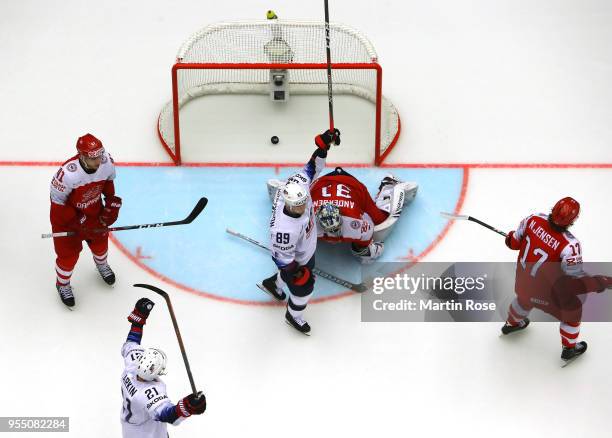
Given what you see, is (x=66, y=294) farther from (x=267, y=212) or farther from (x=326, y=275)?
(x=326, y=275)

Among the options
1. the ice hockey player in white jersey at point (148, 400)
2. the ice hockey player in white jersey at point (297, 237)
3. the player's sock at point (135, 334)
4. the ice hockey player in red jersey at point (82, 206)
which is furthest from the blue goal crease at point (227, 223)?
the ice hockey player in white jersey at point (148, 400)

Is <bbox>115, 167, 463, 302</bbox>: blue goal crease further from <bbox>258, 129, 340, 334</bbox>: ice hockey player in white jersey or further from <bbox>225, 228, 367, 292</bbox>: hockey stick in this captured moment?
<bbox>258, 129, 340, 334</bbox>: ice hockey player in white jersey

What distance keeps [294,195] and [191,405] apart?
4.34ft

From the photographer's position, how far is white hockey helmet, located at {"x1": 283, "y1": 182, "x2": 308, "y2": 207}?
5.56 metres

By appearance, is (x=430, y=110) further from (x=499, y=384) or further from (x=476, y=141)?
(x=499, y=384)

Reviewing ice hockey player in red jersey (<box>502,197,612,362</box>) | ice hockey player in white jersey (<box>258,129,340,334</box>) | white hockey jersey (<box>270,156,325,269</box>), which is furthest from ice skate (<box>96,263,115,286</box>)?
ice hockey player in red jersey (<box>502,197,612,362</box>)

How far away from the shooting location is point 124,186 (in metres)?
6.92

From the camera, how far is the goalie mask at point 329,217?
6078 millimetres

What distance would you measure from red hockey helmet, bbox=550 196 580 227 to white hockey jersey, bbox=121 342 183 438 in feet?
7.45

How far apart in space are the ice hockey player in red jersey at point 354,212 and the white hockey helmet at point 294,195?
1.70ft

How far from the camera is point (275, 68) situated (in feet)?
22.6

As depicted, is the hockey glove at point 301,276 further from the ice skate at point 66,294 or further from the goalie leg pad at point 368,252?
the ice skate at point 66,294

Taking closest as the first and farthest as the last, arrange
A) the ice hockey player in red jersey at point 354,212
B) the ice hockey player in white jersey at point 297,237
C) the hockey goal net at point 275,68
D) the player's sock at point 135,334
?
the player's sock at point 135,334 < the ice hockey player in white jersey at point 297,237 < the ice hockey player in red jersey at point 354,212 < the hockey goal net at point 275,68

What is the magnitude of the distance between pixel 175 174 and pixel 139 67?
49.1 inches
